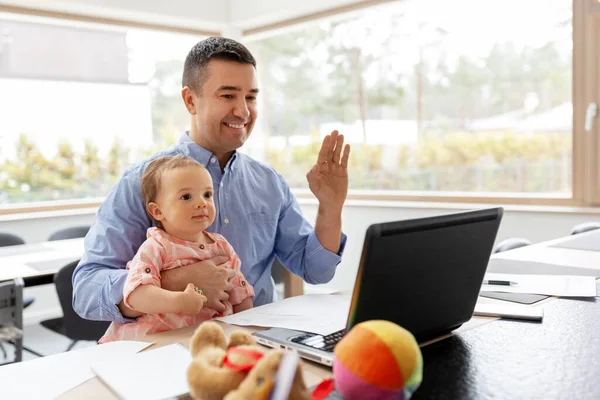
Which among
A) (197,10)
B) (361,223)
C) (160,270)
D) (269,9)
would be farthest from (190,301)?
(197,10)

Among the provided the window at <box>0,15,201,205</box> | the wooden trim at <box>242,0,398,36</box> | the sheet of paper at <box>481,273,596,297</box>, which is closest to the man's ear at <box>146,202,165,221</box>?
the sheet of paper at <box>481,273,596,297</box>

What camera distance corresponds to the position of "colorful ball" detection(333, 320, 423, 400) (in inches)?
25.4

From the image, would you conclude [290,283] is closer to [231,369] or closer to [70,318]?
[70,318]

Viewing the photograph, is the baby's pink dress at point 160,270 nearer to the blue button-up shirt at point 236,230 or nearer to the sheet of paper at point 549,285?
the blue button-up shirt at point 236,230

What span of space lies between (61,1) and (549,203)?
389cm

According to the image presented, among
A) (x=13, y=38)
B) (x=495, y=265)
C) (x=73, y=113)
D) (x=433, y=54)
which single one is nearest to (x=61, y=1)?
(x=13, y=38)

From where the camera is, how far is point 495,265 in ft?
6.03

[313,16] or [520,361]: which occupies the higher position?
[313,16]

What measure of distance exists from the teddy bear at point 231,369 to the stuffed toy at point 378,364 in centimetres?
6

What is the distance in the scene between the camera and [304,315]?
126 centimetres

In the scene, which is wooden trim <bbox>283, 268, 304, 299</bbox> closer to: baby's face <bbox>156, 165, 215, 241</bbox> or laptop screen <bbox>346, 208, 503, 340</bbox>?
baby's face <bbox>156, 165, 215, 241</bbox>

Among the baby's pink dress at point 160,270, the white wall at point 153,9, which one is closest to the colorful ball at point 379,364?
the baby's pink dress at point 160,270

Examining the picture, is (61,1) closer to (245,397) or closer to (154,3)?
(154,3)

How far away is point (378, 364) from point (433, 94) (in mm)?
4230
